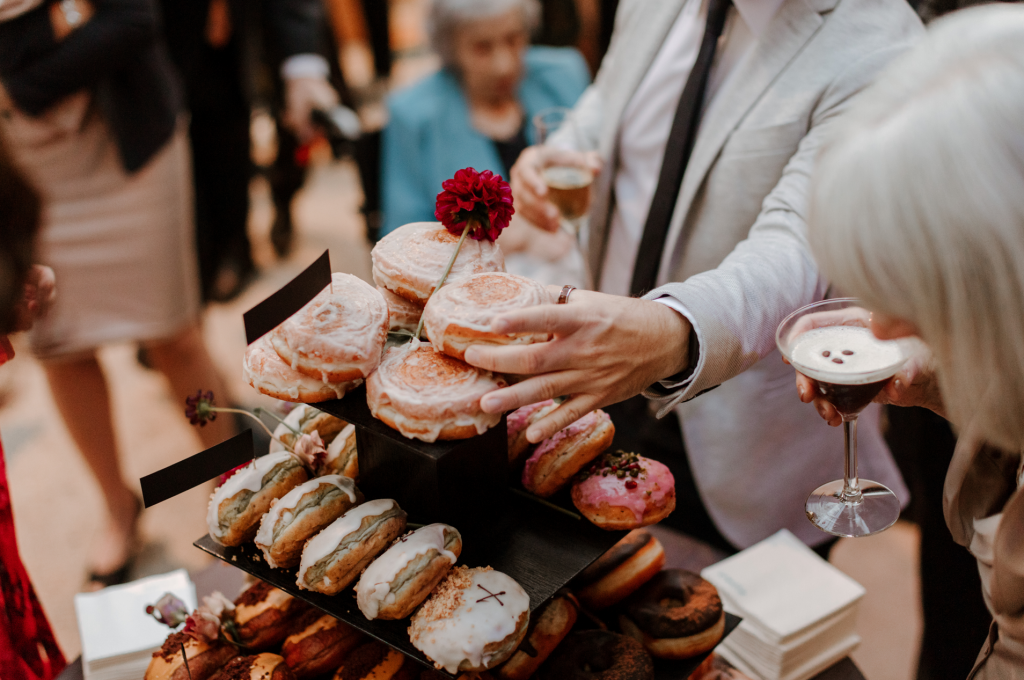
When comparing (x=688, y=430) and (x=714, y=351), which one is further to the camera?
(x=688, y=430)

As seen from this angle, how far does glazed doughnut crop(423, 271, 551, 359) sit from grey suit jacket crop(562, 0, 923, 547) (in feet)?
1.01

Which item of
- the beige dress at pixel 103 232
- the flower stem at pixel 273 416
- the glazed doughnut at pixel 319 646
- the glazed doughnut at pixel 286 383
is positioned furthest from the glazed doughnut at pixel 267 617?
the beige dress at pixel 103 232

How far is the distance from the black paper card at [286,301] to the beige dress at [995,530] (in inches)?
34.8

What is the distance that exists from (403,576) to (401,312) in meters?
0.37

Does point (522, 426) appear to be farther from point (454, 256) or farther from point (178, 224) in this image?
point (178, 224)

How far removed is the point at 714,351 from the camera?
4.01 ft

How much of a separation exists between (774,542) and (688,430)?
0.37 m

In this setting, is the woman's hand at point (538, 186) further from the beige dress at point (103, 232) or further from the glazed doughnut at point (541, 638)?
the beige dress at point (103, 232)

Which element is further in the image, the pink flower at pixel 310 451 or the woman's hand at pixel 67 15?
the woman's hand at pixel 67 15

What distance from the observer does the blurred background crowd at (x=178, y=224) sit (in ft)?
7.88

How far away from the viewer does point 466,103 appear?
10.7 feet

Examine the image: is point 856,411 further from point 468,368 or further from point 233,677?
point 233,677

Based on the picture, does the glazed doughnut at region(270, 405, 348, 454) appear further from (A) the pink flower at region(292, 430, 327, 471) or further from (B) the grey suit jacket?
(B) the grey suit jacket

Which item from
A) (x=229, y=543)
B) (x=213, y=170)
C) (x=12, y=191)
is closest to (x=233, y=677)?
(x=229, y=543)
